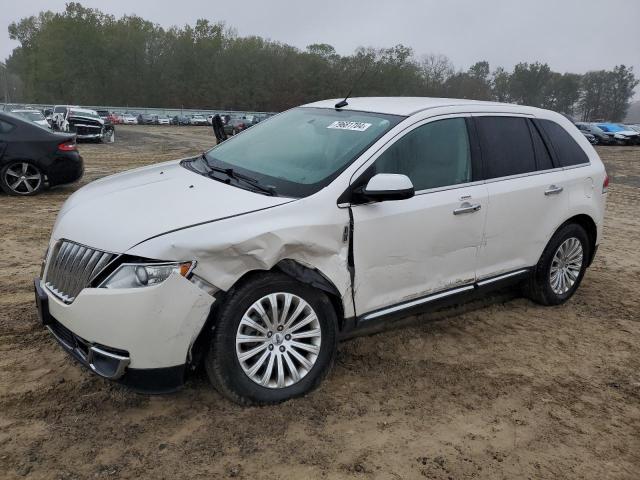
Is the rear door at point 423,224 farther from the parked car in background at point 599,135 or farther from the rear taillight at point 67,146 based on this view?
the parked car in background at point 599,135

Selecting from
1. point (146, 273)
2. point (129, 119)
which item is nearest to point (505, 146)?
point (146, 273)

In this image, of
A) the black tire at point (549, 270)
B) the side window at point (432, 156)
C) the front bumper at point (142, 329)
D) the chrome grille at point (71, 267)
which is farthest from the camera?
the black tire at point (549, 270)

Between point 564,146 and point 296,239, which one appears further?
point 564,146

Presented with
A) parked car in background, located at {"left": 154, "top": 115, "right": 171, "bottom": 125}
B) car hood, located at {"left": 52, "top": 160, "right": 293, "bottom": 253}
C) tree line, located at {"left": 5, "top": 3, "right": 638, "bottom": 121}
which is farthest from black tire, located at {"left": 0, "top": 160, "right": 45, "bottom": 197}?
tree line, located at {"left": 5, "top": 3, "right": 638, "bottom": 121}

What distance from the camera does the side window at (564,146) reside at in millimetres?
4609

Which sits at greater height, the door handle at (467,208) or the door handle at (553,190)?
the door handle at (553,190)

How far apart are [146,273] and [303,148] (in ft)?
4.94

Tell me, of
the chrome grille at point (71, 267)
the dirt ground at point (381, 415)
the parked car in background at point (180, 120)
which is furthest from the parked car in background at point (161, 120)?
the chrome grille at point (71, 267)

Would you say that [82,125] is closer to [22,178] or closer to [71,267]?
[22,178]

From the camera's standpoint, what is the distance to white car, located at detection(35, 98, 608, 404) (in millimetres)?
2723

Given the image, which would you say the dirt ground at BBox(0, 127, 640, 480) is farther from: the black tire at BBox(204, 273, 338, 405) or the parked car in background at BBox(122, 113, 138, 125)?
the parked car in background at BBox(122, 113, 138, 125)

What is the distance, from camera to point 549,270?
15.3 feet

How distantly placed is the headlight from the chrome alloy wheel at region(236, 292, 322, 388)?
0.45m

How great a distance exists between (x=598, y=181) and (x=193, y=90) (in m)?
82.0
